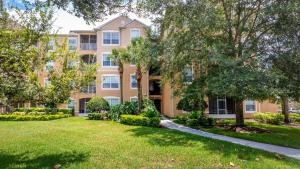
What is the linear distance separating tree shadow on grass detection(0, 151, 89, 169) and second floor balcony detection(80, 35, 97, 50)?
30.3m

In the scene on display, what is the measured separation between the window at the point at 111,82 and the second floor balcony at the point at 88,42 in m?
5.30

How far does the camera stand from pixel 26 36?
892 cm

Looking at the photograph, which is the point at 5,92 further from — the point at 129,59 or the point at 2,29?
the point at 129,59

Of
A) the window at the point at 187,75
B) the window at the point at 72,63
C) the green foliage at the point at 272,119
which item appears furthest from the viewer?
the green foliage at the point at 272,119

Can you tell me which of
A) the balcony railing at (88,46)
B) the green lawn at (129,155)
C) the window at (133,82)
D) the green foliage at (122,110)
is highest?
the balcony railing at (88,46)

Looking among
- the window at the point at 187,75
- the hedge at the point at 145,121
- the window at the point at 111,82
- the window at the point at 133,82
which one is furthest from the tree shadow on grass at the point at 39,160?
the window at the point at 111,82

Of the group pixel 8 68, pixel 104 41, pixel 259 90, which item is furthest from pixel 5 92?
pixel 104 41

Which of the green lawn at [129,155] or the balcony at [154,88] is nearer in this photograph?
the green lawn at [129,155]

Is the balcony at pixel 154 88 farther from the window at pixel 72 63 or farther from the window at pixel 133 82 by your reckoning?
the window at pixel 72 63

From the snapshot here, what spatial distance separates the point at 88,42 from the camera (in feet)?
132

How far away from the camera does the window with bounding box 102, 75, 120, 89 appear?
36.6 meters

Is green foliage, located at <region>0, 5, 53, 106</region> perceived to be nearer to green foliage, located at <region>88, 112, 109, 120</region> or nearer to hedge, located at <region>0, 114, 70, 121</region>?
green foliage, located at <region>88, 112, 109, 120</region>

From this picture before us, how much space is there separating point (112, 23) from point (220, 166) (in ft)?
104

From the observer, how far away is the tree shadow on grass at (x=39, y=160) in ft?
26.9
